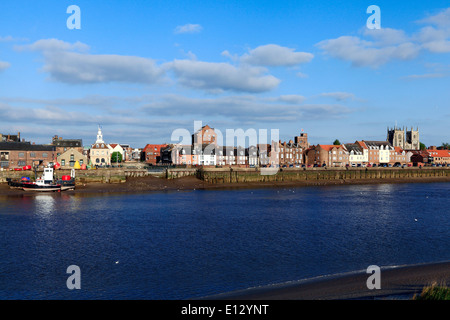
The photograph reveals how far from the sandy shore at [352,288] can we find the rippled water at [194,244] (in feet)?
5.69

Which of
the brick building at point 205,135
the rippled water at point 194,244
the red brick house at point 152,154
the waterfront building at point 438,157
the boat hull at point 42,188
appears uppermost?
the brick building at point 205,135

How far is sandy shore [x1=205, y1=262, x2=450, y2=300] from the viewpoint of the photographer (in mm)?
19609

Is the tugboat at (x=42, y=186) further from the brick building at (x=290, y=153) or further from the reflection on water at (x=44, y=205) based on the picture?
the brick building at (x=290, y=153)

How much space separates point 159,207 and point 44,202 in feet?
66.1

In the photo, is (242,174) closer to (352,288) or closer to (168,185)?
(168,185)

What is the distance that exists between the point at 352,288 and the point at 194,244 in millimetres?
15237

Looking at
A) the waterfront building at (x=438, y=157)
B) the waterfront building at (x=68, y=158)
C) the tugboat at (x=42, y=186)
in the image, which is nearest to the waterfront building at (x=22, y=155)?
the waterfront building at (x=68, y=158)

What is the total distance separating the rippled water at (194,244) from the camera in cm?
2303

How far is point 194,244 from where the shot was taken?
3253 cm

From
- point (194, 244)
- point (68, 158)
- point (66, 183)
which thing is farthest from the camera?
point (68, 158)

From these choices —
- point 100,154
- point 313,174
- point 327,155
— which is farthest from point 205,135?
point 313,174
